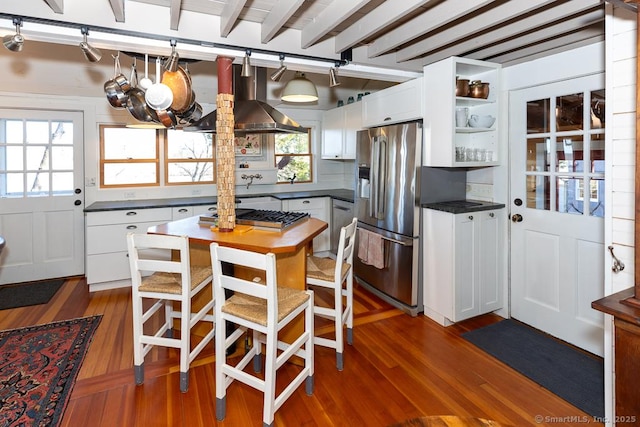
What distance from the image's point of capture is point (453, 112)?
288cm

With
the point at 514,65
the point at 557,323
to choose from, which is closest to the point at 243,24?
the point at 514,65

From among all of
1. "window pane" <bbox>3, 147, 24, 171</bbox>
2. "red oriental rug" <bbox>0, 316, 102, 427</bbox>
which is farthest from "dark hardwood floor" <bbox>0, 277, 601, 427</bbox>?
"window pane" <bbox>3, 147, 24, 171</bbox>

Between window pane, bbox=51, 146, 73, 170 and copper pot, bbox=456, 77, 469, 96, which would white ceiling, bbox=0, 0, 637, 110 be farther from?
window pane, bbox=51, 146, 73, 170

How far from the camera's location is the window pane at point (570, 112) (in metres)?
2.59

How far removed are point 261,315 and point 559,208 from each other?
237 cm

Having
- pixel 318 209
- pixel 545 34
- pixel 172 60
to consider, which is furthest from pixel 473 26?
pixel 318 209

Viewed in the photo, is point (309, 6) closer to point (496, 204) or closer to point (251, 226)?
point (251, 226)

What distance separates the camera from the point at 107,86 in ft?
8.85

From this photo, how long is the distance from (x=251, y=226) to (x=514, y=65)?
2538 millimetres

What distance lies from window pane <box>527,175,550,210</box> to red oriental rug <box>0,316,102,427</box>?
3496mm

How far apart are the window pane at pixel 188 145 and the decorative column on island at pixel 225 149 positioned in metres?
2.13

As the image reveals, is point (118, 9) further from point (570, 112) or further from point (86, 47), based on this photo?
point (570, 112)

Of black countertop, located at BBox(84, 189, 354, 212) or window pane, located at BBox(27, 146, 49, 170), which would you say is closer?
black countertop, located at BBox(84, 189, 354, 212)

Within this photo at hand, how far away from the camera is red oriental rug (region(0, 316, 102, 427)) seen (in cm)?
198
